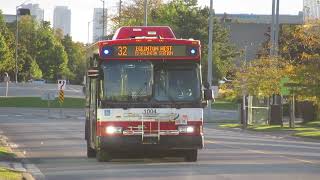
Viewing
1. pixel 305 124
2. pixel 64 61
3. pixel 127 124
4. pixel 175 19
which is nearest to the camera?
pixel 127 124

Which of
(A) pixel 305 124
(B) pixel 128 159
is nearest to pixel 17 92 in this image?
(A) pixel 305 124

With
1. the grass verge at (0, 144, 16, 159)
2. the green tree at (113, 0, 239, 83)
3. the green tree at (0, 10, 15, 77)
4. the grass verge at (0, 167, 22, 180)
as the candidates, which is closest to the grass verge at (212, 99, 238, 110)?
the green tree at (113, 0, 239, 83)

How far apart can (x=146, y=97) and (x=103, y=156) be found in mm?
2115

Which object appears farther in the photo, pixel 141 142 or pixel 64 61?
pixel 64 61

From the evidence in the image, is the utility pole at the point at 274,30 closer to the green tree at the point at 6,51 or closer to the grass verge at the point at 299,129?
the grass verge at the point at 299,129

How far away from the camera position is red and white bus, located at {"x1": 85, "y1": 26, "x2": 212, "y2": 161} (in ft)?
57.8

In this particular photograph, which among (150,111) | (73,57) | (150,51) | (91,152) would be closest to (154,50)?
(150,51)

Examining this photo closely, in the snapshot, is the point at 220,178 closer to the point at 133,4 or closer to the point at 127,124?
the point at 127,124

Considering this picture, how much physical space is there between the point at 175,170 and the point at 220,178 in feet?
6.16

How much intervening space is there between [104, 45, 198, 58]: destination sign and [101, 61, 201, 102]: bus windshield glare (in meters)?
0.24

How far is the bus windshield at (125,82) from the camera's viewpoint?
17625mm

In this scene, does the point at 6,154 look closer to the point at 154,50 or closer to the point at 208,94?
the point at 154,50

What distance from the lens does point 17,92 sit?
281ft

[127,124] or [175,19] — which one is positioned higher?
[175,19]
